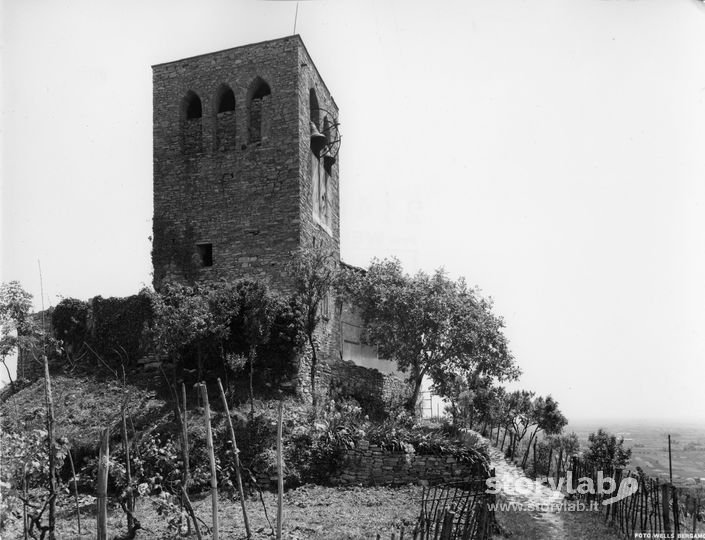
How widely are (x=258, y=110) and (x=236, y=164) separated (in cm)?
197

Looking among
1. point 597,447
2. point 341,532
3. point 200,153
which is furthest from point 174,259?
point 597,447

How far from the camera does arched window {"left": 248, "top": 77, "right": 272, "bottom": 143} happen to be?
20531 mm

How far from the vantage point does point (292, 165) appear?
20.0 metres

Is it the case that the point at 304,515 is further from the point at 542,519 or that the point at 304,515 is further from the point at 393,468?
the point at 542,519

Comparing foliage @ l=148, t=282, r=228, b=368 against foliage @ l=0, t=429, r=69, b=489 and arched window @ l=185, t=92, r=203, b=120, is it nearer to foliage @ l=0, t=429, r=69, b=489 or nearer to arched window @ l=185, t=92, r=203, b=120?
foliage @ l=0, t=429, r=69, b=489

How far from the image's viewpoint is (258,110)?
68.3 feet

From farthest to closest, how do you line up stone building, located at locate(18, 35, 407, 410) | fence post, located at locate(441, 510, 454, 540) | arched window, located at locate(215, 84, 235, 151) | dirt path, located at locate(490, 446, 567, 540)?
1. arched window, located at locate(215, 84, 235, 151)
2. stone building, located at locate(18, 35, 407, 410)
3. dirt path, located at locate(490, 446, 567, 540)
4. fence post, located at locate(441, 510, 454, 540)

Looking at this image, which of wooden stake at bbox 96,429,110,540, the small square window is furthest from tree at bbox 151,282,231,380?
wooden stake at bbox 96,429,110,540

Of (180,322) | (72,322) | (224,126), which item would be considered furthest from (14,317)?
(224,126)

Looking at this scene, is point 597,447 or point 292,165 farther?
point 597,447

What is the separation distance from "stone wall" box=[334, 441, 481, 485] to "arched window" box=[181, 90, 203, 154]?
12.0 meters

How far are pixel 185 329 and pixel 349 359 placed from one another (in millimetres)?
8044

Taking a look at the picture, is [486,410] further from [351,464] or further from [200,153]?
[200,153]

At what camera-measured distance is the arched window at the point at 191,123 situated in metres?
21.2
